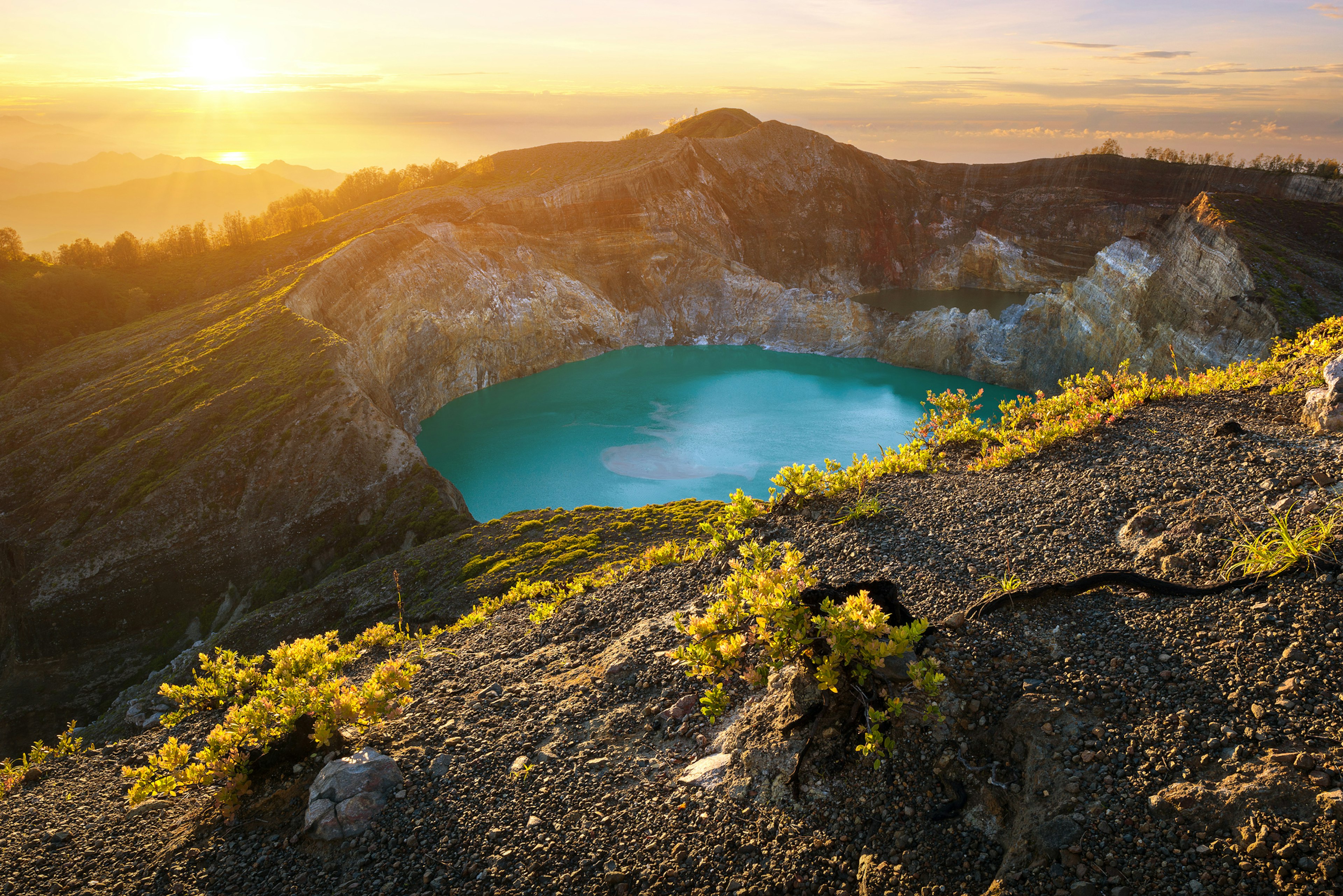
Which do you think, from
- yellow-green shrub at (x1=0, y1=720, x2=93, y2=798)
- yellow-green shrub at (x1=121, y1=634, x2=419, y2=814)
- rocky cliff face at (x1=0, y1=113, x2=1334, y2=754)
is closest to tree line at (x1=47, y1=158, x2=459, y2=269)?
rocky cliff face at (x1=0, y1=113, x2=1334, y2=754)

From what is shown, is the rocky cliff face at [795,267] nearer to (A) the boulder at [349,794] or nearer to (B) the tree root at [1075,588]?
(A) the boulder at [349,794]

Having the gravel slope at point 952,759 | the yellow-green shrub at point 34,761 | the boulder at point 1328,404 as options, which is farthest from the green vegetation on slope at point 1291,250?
the yellow-green shrub at point 34,761

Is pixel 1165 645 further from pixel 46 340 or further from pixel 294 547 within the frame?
pixel 46 340

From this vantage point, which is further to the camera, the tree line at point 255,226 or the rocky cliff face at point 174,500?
the tree line at point 255,226

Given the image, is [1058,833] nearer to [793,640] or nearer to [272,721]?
[793,640]

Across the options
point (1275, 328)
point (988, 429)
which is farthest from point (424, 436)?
point (1275, 328)

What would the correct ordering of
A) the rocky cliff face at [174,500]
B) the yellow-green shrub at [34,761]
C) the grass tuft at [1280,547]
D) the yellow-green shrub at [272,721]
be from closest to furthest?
1. the grass tuft at [1280,547]
2. the yellow-green shrub at [272,721]
3. the yellow-green shrub at [34,761]
4. the rocky cliff face at [174,500]
